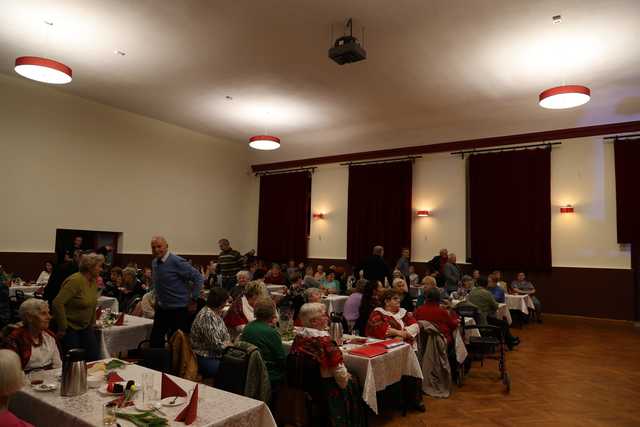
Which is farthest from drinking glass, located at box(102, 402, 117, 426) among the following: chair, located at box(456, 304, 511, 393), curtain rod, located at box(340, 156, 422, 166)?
curtain rod, located at box(340, 156, 422, 166)

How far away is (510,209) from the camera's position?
34.0ft

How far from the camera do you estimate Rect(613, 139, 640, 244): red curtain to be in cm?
904

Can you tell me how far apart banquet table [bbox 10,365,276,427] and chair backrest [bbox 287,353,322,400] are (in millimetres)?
763

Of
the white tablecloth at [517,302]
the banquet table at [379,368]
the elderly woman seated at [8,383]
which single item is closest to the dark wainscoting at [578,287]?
the white tablecloth at [517,302]

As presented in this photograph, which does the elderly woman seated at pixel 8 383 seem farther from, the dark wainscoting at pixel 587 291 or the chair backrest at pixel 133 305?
the dark wainscoting at pixel 587 291

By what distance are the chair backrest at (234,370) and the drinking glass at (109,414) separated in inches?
33.4

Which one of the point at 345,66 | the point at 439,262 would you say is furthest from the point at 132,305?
the point at 439,262

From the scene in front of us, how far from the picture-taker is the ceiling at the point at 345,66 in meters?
5.97

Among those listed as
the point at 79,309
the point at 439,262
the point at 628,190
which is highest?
the point at 628,190

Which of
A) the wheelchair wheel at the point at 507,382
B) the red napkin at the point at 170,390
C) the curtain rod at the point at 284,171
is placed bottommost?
the wheelchair wheel at the point at 507,382

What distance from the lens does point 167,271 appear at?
4.45 metres

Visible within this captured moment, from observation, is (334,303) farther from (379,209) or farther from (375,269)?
(379,209)

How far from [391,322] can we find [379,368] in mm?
754

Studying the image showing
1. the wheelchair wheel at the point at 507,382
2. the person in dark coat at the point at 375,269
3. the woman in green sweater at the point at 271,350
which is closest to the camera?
the woman in green sweater at the point at 271,350
